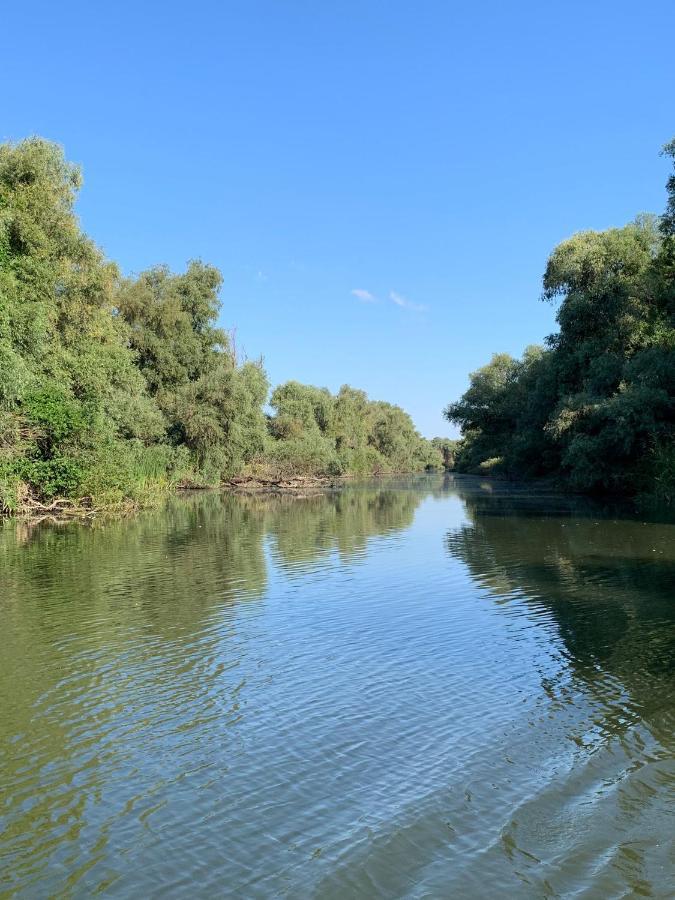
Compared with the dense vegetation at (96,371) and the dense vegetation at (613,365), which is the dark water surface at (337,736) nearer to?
the dense vegetation at (96,371)

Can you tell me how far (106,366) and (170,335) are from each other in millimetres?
22426

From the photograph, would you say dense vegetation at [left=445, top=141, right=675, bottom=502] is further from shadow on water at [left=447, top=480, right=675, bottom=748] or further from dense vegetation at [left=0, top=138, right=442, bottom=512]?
dense vegetation at [left=0, top=138, right=442, bottom=512]

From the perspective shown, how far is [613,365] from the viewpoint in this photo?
43406 millimetres

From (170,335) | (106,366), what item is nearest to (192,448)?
(170,335)

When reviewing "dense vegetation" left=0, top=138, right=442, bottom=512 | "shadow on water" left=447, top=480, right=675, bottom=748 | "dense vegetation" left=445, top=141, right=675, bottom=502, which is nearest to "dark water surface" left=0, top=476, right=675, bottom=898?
"shadow on water" left=447, top=480, right=675, bottom=748

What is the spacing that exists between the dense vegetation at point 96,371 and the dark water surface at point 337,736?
14.4m

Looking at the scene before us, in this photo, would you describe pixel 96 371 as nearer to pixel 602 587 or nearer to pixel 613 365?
pixel 602 587

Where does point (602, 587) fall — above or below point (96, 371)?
below

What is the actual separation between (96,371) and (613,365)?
29.5m

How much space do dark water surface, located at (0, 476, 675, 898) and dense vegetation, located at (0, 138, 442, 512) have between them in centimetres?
1442

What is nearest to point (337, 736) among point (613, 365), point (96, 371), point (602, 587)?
point (602, 587)

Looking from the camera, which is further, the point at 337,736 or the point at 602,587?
the point at 602,587

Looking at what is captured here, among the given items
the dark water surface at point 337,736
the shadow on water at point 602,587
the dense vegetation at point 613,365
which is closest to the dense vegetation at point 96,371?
the dark water surface at point 337,736

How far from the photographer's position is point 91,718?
8281 mm
